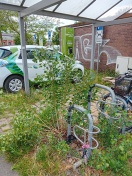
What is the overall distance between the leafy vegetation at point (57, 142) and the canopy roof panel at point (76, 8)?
5.64 ft

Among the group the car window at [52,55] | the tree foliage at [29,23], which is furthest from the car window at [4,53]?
the tree foliage at [29,23]

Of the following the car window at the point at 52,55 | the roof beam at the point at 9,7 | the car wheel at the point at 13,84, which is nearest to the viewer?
the car window at the point at 52,55

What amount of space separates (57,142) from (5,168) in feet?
2.40

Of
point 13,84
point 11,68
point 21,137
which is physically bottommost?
point 21,137

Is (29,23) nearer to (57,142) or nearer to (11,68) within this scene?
(11,68)

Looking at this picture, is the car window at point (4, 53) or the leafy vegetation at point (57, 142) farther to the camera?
the car window at point (4, 53)

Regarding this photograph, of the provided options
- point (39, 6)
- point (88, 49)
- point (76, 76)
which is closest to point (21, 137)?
point (76, 76)

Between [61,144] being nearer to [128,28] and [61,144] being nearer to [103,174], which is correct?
[103,174]

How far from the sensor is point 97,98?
2.55 m

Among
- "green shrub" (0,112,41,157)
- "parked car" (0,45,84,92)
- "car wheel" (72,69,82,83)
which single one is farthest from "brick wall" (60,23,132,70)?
"green shrub" (0,112,41,157)

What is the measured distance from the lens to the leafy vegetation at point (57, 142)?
182 cm

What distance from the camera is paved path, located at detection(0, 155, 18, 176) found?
6.09 feet

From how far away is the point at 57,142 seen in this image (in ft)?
7.20

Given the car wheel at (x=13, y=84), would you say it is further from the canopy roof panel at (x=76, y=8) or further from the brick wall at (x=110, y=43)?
the brick wall at (x=110, y=43)
